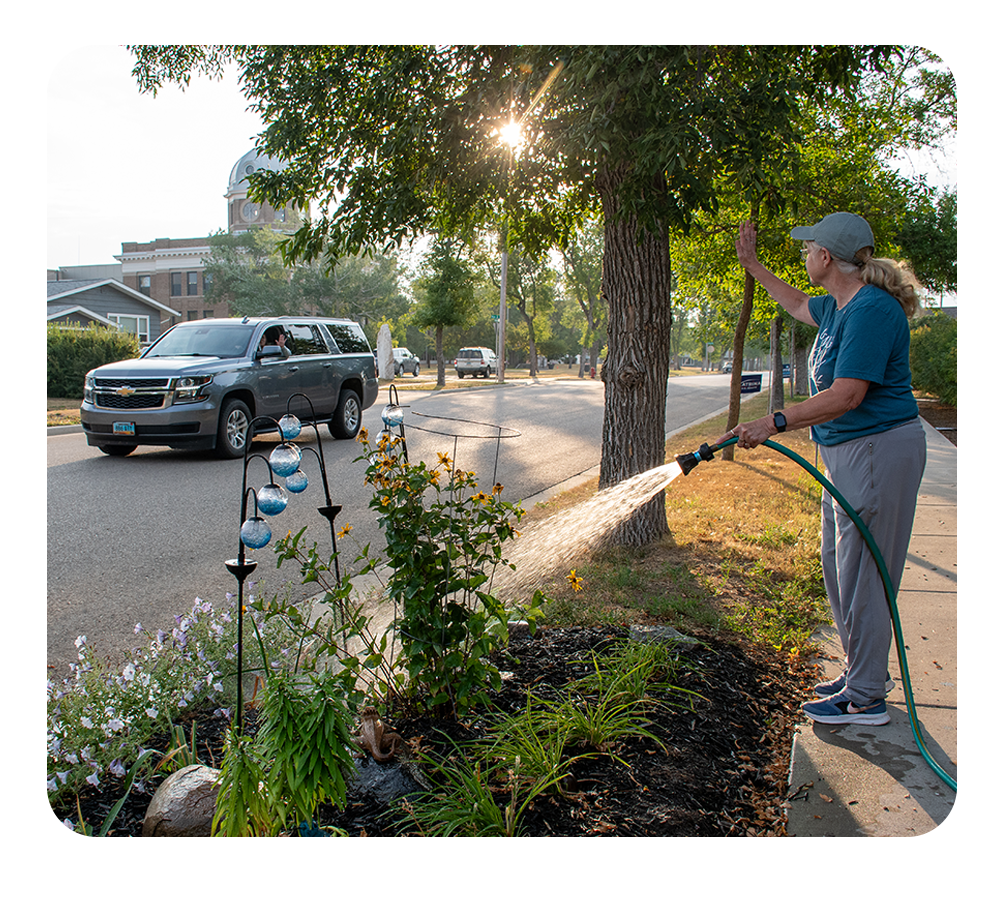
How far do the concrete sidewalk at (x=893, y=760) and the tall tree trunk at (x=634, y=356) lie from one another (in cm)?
178

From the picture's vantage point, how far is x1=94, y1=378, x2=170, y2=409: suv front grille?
9.60m

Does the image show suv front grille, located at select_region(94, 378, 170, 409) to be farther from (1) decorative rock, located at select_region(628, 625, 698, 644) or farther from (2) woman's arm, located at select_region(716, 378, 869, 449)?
(2) woman's arm, located at select_region(716, 378, 869, 449)

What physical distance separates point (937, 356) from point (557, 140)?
17.6 meters

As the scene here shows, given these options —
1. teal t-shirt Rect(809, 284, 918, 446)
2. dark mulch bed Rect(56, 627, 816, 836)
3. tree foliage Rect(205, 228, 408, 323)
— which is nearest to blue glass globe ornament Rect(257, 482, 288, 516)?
dark mulch bed Rect(56, 627, 816, 836)

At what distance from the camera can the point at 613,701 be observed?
290 centimetres

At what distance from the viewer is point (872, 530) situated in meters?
2.90

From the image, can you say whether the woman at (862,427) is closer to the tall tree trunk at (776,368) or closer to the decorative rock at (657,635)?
the decorative rock at (657,635)

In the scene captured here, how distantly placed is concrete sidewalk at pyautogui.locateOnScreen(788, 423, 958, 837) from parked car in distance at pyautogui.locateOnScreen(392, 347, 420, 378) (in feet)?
127

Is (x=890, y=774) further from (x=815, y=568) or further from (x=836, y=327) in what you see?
(x=815, y=568)

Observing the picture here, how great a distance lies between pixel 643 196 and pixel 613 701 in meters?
2.59

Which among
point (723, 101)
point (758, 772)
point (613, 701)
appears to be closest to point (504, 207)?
point (723, 101)

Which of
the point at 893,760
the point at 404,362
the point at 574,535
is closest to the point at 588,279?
the point at 404,362

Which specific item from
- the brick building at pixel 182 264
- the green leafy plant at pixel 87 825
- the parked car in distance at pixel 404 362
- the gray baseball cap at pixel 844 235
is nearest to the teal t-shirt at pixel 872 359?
the gray baseball cap at pixel 844 235

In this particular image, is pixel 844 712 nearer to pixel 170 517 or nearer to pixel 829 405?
pixel 829 405
